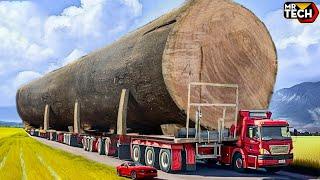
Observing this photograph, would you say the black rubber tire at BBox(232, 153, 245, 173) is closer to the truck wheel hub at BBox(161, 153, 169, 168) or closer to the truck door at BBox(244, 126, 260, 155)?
the truck door at BBox(244, 126, 260, 155)

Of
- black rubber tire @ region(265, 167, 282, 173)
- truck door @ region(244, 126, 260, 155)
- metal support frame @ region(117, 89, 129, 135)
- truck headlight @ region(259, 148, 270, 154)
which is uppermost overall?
metal support frame @ region(117, 89, 129, 135)

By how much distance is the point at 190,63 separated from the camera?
16.6 meters

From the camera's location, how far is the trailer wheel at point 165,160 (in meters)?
16.4

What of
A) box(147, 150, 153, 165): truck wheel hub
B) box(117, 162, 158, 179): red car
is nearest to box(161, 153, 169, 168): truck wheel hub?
box(147, 150, 153, 165): truck wheel hub

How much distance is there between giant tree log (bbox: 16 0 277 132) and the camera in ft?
53.7

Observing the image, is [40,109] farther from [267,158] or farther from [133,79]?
[267,158]

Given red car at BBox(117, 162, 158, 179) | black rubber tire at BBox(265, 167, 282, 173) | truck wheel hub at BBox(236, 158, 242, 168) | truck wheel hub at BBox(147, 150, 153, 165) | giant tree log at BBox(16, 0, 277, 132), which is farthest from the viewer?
truck wheel hub at BBox(147, 150, 153, 165)

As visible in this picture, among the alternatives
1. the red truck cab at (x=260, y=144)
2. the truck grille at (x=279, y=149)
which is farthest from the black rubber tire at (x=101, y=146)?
the truck grille at (x=279, y=149)

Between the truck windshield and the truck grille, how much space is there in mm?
327

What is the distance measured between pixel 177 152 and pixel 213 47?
3.97 m

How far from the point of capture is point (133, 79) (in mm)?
18469

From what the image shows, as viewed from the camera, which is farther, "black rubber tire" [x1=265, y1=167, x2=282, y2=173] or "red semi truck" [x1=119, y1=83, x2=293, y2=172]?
"black rubber tire" [x1=265, y1=167, x2=282, y2=173]

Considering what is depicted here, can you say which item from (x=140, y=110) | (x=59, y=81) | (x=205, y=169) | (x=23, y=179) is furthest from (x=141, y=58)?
(x=59, y=81)

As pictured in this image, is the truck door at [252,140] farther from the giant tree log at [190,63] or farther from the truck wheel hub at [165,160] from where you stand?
the truck wheel hub at [165,160]
